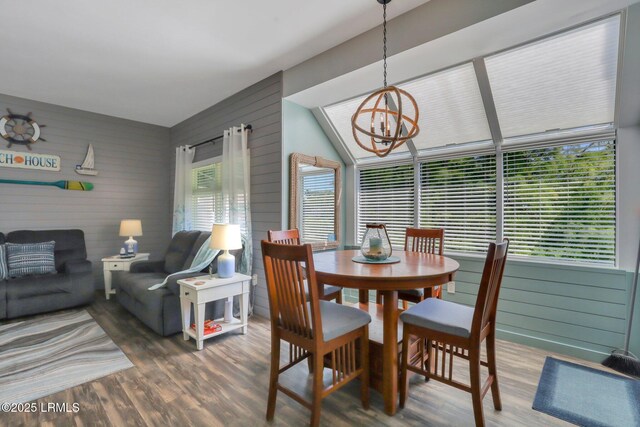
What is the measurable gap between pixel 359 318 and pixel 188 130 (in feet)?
14.8

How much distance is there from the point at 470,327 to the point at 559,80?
2.31 metres

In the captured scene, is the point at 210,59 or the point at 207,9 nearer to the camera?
the point at 207,9

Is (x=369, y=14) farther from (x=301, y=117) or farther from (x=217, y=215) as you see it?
(x=217, y=215)

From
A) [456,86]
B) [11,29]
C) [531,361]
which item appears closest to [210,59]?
[11,29]

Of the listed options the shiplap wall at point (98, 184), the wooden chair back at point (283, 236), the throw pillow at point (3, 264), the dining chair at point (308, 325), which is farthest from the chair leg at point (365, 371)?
the shiplap wall at point (98, 184)

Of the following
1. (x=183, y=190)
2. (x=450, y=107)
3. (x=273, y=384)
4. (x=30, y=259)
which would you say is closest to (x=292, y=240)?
(x=273, y=384)

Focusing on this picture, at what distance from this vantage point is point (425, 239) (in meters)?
3.01

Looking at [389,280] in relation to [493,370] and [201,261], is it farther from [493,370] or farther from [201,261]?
[201,261]

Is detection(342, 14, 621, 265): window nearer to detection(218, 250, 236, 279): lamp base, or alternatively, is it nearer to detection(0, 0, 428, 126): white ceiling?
detection(0, 0, 428, 126): white ceiling

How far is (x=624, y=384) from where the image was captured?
2186 mm

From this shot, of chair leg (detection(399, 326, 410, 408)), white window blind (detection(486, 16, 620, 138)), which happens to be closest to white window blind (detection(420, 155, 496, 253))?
white window blind (detection(486, 16, 620, 138))

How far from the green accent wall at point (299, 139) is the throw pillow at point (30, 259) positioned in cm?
312

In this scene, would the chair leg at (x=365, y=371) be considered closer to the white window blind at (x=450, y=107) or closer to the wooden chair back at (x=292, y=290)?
the wooden chair back at (x=292, y=290)

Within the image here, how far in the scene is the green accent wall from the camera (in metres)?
3.48
